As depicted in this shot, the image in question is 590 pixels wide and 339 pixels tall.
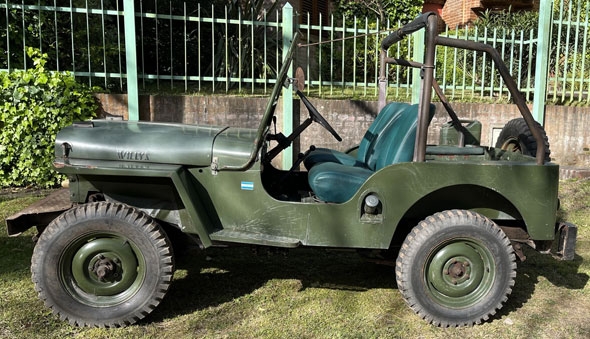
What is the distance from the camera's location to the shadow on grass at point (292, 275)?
3467 millimetres

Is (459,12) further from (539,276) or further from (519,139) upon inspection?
(539,276)

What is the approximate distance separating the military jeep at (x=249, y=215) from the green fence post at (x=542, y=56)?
497 centimetres

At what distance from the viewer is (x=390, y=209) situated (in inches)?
121

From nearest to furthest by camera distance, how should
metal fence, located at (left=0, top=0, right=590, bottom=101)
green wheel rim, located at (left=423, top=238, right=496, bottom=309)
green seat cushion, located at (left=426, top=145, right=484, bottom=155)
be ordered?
green wheel rim, located at (left=423, top=238, right=496, bottom=309)
green seat cushion, located at (left=426, top=145, right=484, bottom=155)
metal fence, located at (left=0, top=0, right=590, bottom=101)

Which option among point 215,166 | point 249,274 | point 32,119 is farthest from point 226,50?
point 215,166

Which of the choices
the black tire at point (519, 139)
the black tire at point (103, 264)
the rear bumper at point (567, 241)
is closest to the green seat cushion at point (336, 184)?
the black tire at point (103, 264)

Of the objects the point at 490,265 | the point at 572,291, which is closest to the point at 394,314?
the point at 490,265

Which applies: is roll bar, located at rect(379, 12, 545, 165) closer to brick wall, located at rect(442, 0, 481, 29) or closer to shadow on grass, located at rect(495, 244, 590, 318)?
shadow on grass, located at rect(495, 244, 590, 318)

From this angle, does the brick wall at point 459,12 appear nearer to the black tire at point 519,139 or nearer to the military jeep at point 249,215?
the black tire at point 519,139

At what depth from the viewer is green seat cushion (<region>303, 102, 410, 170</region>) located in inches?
161

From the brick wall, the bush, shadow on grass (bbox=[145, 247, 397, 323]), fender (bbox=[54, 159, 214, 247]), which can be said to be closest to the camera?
fender (bbox=[54, 159, 214, 247])

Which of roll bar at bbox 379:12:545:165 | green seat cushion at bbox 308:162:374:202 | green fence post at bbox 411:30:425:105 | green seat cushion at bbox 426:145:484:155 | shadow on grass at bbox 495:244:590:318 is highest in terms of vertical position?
green fence post at bbox 411:30:425:105

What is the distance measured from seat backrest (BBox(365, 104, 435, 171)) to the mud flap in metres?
2.27

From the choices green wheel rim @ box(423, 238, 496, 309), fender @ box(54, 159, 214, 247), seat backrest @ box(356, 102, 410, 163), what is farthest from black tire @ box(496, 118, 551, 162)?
fender @ box(54, 159, 214, 247)
